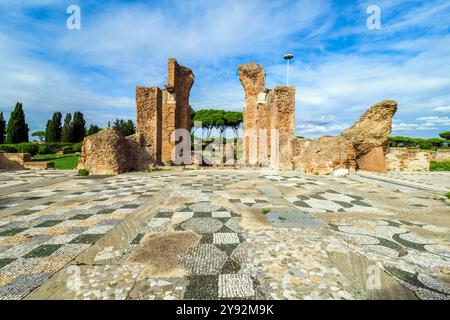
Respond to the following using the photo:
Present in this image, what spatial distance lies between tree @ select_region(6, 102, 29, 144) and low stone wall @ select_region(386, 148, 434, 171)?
4250 centimetres

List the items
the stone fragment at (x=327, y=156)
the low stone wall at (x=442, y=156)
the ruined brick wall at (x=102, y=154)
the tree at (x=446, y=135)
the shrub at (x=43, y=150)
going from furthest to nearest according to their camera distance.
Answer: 1. the tree at (x=446, y=135)
2. the shrub at (x=43, y=150)
3. the low stone wall at (x=442, y=156)
4. the stone fragment at (x=327, y=156)
5. the ruined brick wall at (x=102, y=154)

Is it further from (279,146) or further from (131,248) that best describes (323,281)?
(279,146)

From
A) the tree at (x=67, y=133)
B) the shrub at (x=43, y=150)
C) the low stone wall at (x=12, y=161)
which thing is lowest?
the low stone wall at (x=12, y=161)

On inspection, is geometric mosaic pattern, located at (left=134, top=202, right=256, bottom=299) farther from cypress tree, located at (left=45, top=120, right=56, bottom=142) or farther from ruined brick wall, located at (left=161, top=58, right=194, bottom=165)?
cypress tree, located at (left=45, top=120, right=56, bottom=142)

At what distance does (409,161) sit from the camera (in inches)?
465

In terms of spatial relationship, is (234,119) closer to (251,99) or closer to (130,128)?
(130,128)

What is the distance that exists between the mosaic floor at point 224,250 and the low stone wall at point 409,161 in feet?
32.0

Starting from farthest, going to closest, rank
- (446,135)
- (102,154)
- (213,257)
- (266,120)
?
(446,135) → (266,120) → (102,154) → (213,257)

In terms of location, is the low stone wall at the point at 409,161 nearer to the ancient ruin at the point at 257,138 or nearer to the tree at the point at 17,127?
the ancient ruin at the point at 257,138

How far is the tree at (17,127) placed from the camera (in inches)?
1154

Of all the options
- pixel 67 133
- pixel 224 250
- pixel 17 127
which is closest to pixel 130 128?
pixel 67 133

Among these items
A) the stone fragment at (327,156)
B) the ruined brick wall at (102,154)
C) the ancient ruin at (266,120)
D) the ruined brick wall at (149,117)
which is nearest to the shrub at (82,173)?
the ruined brick wall at (102,154)

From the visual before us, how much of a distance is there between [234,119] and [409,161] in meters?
28.4

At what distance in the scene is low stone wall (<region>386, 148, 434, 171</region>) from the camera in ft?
38.4
